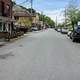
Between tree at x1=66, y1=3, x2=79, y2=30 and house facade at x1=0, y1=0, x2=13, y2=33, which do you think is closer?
house facade at x1=0, y1=0, x2=13, y2=33

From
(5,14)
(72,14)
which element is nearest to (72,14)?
(72,14)

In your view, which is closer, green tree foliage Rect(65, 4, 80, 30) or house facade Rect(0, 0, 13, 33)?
house facade Rect(0, 0, 13, 33)

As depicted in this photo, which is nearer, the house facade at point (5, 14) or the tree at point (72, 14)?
the house facade at point (5, 14)

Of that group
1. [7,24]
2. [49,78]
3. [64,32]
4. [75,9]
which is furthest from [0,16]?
[75,9]

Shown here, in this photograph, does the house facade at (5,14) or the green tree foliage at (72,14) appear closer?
the house facade at (5,14)

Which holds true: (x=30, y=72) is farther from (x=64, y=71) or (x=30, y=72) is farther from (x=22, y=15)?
(x=22, y=15)

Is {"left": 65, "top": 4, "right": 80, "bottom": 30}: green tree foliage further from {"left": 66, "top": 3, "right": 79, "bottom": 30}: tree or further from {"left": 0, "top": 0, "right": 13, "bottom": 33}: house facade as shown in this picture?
{"left": 0, "top": 0, "right": 13, "bottom": 33}: house facade

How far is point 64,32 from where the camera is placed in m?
79.1

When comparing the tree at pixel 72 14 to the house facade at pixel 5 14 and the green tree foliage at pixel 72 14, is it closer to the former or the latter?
the green tree foliage at pixel 72 14

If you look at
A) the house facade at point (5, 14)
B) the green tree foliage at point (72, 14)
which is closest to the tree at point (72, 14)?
the green tree foliage at point (72, 14)

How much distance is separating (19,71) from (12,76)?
1208 millimetres

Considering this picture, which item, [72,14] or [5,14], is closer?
[5,14]

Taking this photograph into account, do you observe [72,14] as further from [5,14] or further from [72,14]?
[5,14]

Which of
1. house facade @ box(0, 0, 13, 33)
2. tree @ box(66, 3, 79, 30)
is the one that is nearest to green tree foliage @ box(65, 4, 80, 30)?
tree @ box(66, 3, 79, 30)
